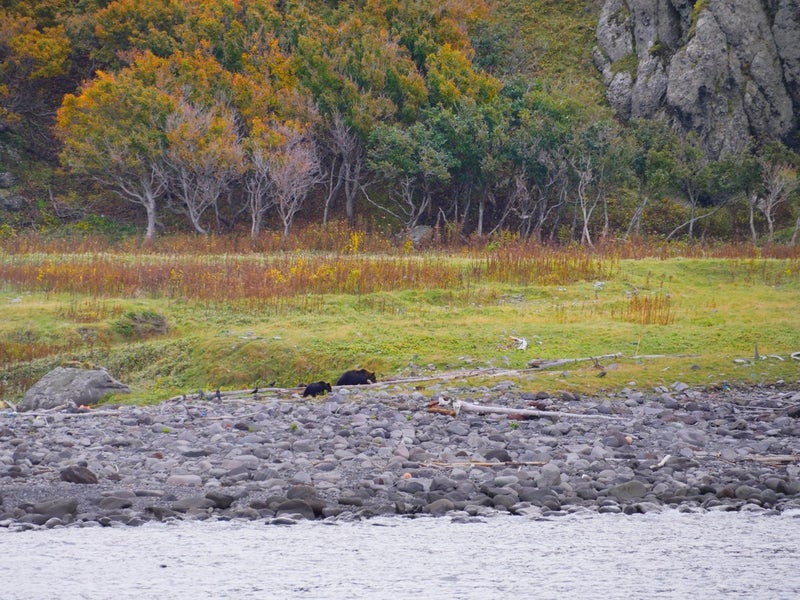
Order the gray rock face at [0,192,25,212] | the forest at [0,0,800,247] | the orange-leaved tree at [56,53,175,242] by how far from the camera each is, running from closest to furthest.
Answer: the orange-leaved tree at [56,53,175,242] < the forest at [0,0,800,247] < the gray rock face at [0,192,25,212]

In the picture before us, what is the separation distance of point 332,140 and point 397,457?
32635 mm

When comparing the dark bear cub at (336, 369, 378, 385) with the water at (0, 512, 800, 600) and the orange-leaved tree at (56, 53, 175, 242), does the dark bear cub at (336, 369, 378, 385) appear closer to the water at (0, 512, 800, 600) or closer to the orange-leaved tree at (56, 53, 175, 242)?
the water at (0, 512, 800, 600)

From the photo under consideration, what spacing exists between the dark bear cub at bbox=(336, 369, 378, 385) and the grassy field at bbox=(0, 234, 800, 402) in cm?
91

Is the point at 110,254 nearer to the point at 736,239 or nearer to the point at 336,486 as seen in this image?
the point at 336,486

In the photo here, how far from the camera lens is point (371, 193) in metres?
47.3

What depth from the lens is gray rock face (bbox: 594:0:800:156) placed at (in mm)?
47469

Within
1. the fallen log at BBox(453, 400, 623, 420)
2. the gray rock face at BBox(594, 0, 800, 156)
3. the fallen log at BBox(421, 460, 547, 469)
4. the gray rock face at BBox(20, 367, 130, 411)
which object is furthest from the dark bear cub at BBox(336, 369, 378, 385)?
the gray rock face at BBox(594, 0, 800, 156)

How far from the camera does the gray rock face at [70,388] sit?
52.0 feet

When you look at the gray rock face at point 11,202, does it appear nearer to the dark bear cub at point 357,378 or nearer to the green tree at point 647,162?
the green tree at point 647,162

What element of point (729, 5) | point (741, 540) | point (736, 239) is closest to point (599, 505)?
point (741, 540)

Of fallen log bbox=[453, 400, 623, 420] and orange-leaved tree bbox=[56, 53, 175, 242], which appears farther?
orange-leaved tree bbox=[56, 53, 175, 242]

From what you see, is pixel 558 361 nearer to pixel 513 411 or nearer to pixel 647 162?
pixel 513 411

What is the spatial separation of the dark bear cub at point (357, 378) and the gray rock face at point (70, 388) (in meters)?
3.82

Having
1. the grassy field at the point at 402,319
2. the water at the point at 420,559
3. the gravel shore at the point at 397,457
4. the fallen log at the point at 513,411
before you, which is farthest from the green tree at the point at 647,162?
the water at the point at 420,559
